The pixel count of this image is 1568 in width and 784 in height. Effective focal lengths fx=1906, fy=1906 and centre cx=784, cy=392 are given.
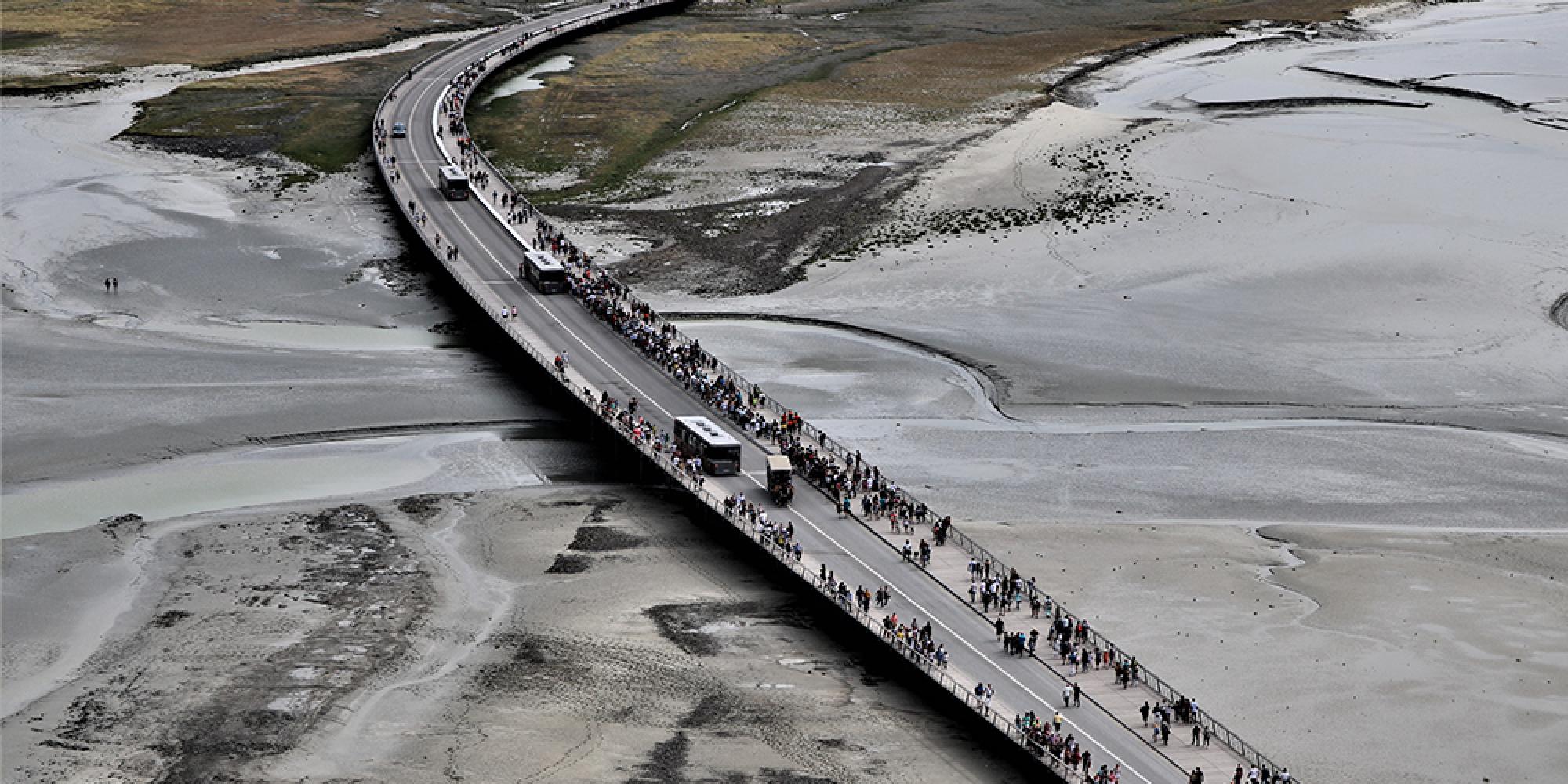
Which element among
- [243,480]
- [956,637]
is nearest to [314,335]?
[243,480]

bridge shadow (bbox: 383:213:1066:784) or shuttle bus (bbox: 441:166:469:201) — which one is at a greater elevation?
shuttle bus (bbox: 441:166:469:201)

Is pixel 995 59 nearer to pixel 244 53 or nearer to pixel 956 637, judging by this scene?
pixel 244 53

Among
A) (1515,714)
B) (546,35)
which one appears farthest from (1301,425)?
(546,35)

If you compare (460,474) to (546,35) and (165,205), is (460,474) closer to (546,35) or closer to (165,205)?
(165,205)

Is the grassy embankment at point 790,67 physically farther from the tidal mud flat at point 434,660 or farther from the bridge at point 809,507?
the tidal mud flat at point 434,660

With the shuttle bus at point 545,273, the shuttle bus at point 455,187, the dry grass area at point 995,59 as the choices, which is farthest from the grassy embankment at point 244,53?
the dry grass area at point 995,59

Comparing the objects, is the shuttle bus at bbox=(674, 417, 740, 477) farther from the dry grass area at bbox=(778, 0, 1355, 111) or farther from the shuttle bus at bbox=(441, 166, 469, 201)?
the dry grass area at bbox=(778, 0, 1355, 111)

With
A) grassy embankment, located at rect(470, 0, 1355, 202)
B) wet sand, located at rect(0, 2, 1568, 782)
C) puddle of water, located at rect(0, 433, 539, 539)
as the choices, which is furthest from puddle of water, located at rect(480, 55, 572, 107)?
puddle of water, located at rect(0, 433, 539, 539)
